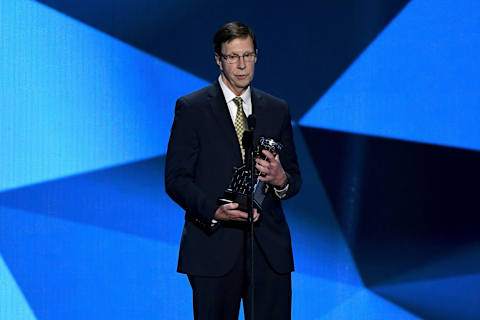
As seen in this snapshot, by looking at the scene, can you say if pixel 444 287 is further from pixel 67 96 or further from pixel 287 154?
pixel 67 96

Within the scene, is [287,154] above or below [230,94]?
below

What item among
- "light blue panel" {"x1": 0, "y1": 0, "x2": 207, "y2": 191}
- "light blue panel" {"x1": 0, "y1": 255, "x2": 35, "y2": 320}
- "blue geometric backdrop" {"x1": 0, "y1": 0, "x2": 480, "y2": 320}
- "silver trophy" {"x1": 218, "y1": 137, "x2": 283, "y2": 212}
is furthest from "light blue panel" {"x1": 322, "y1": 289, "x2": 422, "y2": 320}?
"silver trophy" {"x1": 218, "y1": 137, "x2": 283, "y2": 212}

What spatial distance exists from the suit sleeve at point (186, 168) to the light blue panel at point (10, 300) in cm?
147

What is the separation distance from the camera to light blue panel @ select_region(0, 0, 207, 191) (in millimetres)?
3406

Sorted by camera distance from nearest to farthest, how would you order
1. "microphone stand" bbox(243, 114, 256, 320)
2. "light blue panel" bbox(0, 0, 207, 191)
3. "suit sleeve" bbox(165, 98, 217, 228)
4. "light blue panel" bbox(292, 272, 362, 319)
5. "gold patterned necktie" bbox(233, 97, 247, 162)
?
"microphone stand" bbox(243, 114, 256, 320)
"suit sleeve" bbox(165, 98, 217, 228)
"gold patterned necktie" bbox(233, 97, 247, 162)
"light blue panel" bbox(0, 0, 207, 191)
"light blue panel" bbox(292, 272, 362, 319)

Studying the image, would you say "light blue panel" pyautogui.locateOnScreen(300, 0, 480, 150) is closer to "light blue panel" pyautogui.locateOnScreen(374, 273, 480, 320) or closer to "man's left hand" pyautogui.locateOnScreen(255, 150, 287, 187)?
"light blue panel" pyautogui.locateOnScreen(374, 273, 480, 320)

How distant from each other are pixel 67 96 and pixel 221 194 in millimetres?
1388

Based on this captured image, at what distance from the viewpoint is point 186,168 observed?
7.50 ft

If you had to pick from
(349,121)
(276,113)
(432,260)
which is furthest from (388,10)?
(276,113)

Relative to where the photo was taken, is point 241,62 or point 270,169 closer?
point 270,169

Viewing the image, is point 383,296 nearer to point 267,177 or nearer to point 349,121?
point 349,121

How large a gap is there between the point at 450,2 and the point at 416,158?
75 centimetres

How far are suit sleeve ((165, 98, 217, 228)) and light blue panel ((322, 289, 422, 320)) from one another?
1.58 metres

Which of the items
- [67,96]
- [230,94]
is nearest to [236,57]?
[230,94]
